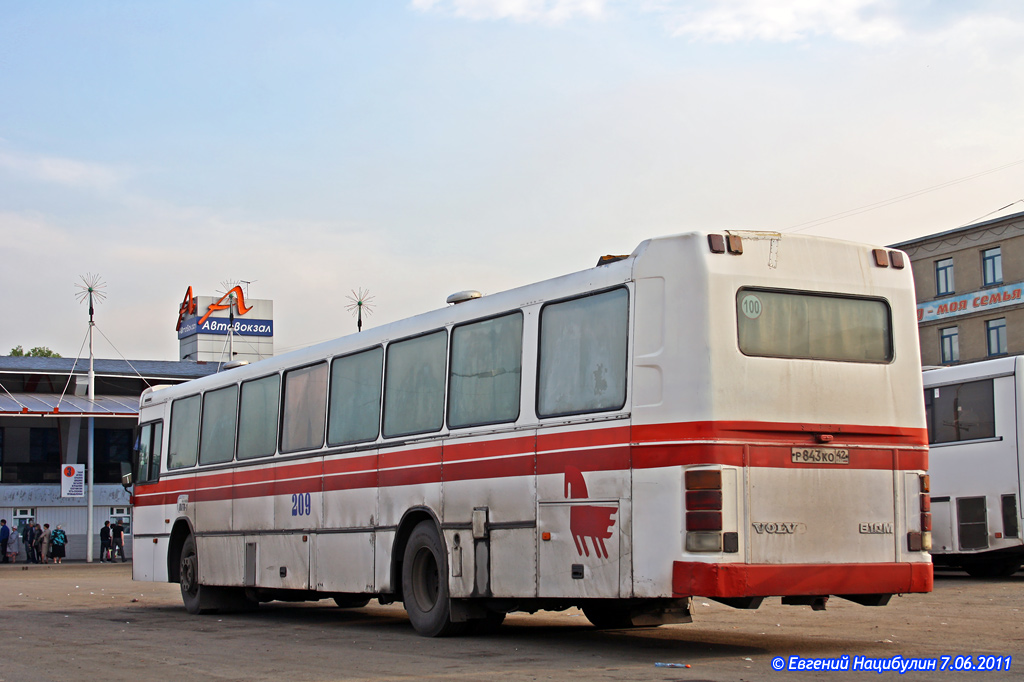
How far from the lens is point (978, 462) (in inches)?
867

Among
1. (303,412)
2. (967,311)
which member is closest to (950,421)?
(303,412)

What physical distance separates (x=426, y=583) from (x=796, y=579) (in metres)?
4.44

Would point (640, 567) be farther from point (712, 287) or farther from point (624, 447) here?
point (712, 287)

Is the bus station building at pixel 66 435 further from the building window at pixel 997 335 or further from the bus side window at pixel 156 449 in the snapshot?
the building window at pixel 997 335

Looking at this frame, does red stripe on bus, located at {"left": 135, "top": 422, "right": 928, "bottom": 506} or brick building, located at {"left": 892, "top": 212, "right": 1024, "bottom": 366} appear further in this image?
brick building, located at {"left": 892, "top": 212, "right": 1024, "bottom": 366}

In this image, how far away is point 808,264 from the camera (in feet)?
34.1

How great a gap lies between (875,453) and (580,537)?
257 centimetres

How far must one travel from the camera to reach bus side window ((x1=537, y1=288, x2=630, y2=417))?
10.4m

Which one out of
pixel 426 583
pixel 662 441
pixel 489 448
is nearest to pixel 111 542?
pixel 426 583

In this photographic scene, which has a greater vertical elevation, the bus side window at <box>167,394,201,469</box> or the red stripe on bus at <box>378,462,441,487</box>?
the bus side window at <box>167,394,201,469</box>

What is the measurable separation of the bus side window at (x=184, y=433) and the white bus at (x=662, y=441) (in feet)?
18.6

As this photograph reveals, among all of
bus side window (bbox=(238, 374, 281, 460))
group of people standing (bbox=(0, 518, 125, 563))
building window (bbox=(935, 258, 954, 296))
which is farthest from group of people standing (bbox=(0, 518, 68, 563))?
building window (bbox=(935, 258, 954, 296))

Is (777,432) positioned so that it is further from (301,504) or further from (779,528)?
(301,504)

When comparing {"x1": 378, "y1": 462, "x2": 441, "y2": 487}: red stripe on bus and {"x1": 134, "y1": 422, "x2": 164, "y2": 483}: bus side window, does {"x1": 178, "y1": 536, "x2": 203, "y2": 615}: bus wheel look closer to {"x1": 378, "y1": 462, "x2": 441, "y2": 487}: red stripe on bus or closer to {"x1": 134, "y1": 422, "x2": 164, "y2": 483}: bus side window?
{"x1": 134, "y1": 422, "x2": 164, "y2": 483}: bus side window
